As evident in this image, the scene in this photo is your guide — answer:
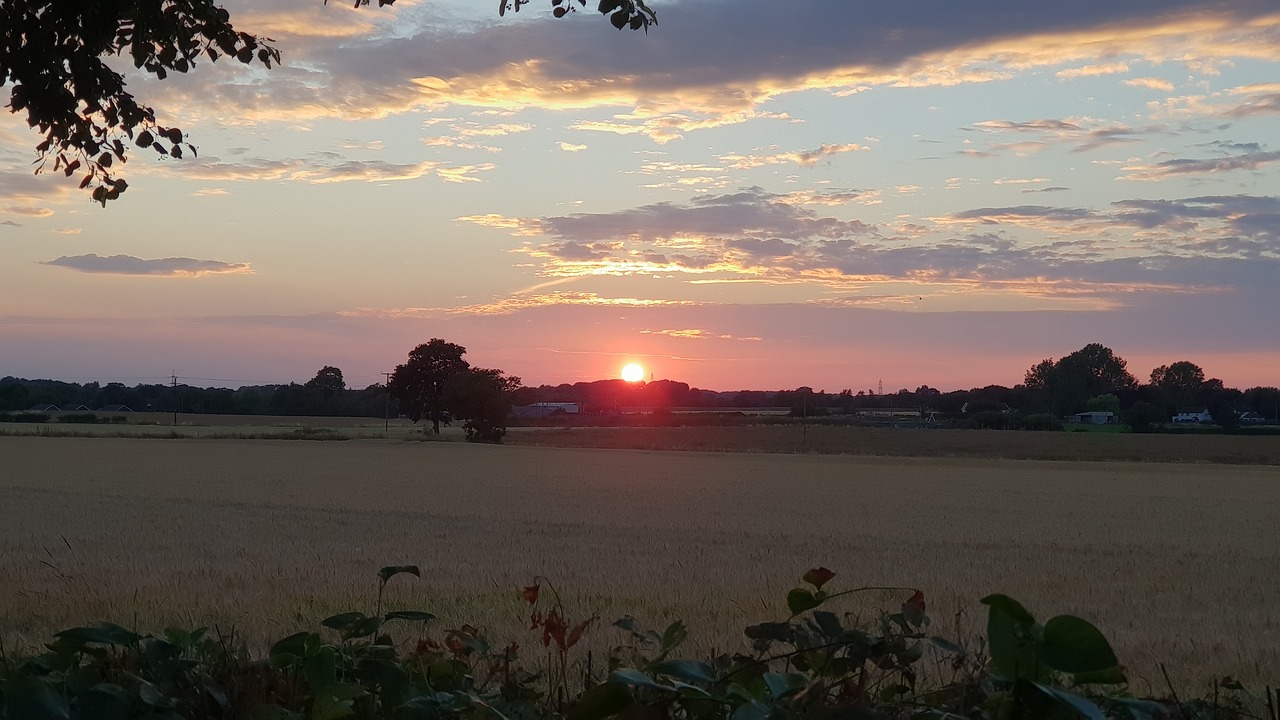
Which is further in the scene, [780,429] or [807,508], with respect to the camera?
[780,429]

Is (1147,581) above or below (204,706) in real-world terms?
below

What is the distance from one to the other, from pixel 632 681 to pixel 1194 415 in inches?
7310

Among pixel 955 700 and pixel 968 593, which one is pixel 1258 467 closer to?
pixel 968 593

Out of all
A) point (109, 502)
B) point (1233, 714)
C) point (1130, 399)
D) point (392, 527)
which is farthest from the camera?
point (1130, 399)

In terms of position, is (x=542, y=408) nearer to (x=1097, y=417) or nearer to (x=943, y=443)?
(x=1097, y=417)

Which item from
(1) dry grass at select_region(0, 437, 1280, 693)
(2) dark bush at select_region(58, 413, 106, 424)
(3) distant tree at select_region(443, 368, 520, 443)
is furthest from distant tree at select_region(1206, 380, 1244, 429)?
(2) dark bush at select_region(58, 413, 106, 424)

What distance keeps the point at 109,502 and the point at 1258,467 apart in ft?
209

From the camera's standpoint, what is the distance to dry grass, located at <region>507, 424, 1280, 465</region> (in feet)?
259

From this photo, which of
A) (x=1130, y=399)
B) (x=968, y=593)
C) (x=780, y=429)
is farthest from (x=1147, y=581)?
(x=1130, y=399)

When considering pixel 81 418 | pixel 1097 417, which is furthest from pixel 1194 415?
pixel 81 418

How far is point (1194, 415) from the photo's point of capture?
550 feet

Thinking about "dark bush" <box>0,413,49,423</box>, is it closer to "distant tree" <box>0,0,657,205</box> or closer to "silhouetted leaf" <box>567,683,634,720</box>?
"distant tree" <box>0,0,657,205</box>

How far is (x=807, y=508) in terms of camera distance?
3056 cm

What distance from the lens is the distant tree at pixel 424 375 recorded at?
137000 millimetres
